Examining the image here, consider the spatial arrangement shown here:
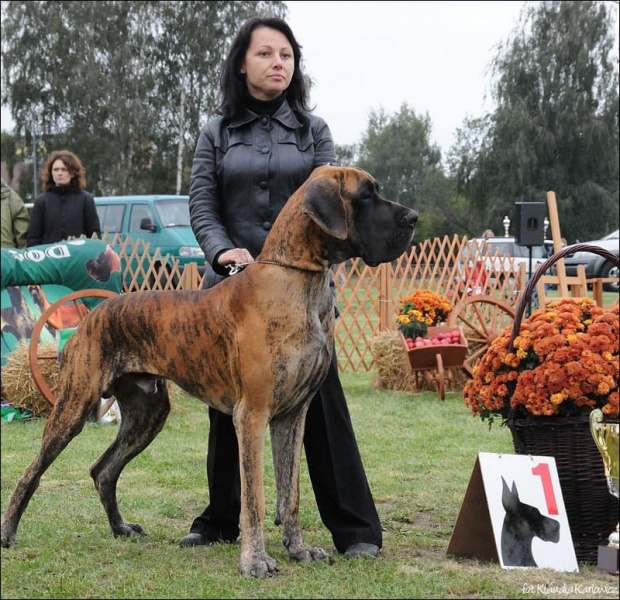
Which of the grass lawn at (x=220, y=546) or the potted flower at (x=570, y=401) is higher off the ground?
the potted flower at (x=570, y=401)

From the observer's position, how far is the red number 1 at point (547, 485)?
324 cm

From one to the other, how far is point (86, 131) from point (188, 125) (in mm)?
3656

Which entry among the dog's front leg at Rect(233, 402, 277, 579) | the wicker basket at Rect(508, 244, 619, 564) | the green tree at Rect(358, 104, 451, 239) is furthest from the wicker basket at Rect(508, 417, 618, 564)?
A: the green tree at Rect(358, 104, 451, 239)

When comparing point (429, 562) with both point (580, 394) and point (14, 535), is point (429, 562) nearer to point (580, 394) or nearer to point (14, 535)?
point (580, 394)

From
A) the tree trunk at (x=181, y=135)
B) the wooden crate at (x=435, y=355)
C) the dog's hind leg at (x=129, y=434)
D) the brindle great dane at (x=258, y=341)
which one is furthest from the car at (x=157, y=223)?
the tree trunk at (x=181, y=135)

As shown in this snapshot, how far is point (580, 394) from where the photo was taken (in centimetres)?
331

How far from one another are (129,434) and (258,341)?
3.35 ft

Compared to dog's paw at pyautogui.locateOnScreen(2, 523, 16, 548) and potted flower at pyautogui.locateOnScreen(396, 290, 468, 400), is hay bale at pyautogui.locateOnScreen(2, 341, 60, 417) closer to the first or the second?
potted flower at pyautogui.locateOnScreen(396, 290, 468, 400)

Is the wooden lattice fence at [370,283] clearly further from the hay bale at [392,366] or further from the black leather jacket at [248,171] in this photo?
the black leather jacket at [248,171]

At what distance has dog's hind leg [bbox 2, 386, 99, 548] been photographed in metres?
3.42

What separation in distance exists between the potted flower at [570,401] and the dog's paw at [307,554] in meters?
0.90

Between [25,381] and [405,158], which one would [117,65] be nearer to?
[25,381]

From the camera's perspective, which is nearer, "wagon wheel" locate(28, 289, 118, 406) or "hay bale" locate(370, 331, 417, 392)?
"wagon wheel" locate(28, 289, 118, 406)

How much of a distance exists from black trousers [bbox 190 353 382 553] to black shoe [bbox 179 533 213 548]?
159 millimetres
